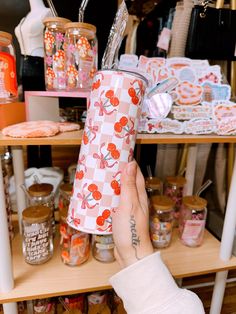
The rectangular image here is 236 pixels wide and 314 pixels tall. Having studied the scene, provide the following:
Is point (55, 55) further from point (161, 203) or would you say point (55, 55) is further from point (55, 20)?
point (161, 203)

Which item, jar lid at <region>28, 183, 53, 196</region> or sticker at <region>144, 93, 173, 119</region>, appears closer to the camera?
sticker at <region>144, 93, 173, 119</region>

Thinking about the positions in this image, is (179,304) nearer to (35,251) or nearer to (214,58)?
(35,251)

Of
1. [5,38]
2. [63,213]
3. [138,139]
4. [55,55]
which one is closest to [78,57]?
[55,55]

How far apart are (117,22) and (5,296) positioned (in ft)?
2.61

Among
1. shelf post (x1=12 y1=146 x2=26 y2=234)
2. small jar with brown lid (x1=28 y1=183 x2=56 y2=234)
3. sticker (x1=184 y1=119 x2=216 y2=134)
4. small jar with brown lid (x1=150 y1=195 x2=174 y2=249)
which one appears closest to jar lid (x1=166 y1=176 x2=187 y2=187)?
small jar with brown lid (x1=150 y1=195 x2=174 y2=249)

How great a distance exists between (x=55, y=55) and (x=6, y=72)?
16 cm

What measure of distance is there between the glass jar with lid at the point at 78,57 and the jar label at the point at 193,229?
0.63 m

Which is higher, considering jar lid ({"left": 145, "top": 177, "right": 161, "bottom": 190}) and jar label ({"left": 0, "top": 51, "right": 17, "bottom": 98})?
jar label ({"left": 0, "top": 51, "right": 17, "bottom": 98})

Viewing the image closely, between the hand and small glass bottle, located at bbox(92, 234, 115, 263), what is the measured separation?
269 mm

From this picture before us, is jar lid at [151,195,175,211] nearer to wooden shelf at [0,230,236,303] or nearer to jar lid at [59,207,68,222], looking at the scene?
wooden shelf at [0,230,236,303]

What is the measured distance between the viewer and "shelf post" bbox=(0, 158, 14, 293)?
0.66m

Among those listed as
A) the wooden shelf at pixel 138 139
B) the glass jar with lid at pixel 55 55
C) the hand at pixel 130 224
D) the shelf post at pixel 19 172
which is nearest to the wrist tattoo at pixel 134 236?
the hand at pixel 130 224

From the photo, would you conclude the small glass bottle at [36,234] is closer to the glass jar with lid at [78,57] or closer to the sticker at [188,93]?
the glass jar with lid at [78,57]

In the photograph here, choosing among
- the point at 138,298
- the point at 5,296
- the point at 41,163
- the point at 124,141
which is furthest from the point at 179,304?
the point at 41,163
